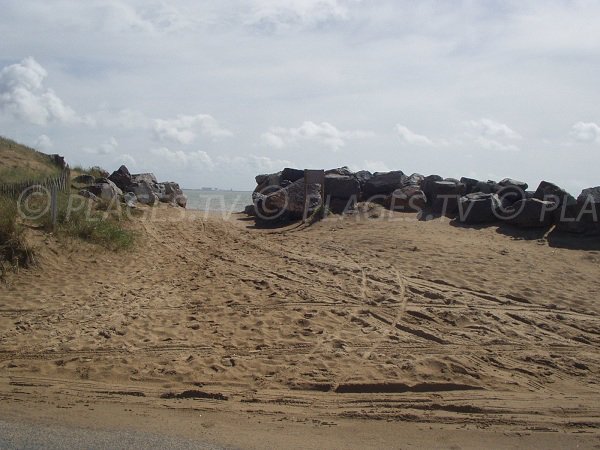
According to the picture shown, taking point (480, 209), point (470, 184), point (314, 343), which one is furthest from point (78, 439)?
point (470, 184)

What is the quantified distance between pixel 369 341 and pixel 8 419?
4.05 meters

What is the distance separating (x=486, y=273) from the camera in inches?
420

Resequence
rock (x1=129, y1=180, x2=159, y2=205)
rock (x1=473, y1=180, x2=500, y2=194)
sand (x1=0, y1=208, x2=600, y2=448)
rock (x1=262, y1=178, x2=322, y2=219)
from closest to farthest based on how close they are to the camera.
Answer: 1. sand (x1=0, y1=208, x2=600, y2=448)
2. rock (x1=262, y1=178, x2=322, y2=219)
3. rock (x1=473, y1=180, x2=500, y2=194)
4. rock (x1=129, y1=180, x2=159, y2=205)

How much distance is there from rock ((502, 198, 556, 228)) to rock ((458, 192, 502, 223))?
0.65 metres

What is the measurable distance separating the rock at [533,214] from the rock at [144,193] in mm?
11296

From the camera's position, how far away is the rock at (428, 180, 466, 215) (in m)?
18.2

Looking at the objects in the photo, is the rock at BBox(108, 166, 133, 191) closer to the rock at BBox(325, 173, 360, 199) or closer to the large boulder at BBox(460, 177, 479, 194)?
the rock at BBox(325, 173, 360, 199)

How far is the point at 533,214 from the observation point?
15.3 metres

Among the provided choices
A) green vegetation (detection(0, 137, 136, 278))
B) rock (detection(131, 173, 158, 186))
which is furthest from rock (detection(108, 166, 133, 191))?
green vegetation (detection(0, 137, 136, 278))

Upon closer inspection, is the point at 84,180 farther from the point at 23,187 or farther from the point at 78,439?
the point at 78,439


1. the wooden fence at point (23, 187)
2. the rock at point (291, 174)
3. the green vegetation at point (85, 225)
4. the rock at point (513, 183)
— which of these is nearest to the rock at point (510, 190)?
the rock at point (513, 183)

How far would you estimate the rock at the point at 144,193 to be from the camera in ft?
Answer: 61.8

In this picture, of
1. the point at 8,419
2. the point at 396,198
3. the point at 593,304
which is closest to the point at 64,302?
the point at 8,419

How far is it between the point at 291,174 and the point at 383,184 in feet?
12.5
